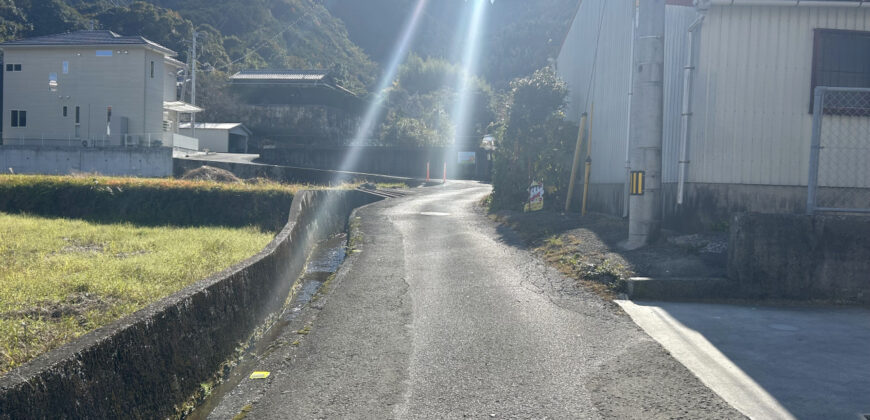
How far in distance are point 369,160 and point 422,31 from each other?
68246 mm

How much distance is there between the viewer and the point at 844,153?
32.3ft

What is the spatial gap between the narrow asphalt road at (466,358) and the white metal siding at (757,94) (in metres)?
3.46

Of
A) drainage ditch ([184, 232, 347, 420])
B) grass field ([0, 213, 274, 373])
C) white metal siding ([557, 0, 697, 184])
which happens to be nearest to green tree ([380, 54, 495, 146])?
white metal siding ([557, 0, 697, 184])

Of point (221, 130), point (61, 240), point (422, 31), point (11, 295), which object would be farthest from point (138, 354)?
point (422, 31)

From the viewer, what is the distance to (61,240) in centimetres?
1106

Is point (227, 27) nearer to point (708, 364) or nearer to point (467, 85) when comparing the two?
point (467, 85)

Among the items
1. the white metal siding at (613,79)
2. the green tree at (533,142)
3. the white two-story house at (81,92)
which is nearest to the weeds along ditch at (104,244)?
the green tree at (533,142)

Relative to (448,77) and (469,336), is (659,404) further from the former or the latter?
(448,77)

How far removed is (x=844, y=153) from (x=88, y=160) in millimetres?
32263

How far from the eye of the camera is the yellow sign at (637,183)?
9242 millimetres

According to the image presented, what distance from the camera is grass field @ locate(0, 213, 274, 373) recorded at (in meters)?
5.59

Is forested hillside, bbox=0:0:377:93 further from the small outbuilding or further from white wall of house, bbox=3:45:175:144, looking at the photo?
white wall of house, bbox=3:45:175:144

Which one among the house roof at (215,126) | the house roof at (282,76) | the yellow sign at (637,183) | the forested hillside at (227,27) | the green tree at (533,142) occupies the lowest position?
the yellow sign at (637,183)

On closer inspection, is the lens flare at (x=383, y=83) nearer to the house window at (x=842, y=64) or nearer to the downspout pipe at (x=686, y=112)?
the downspout pipe at (x=686, y=112)
